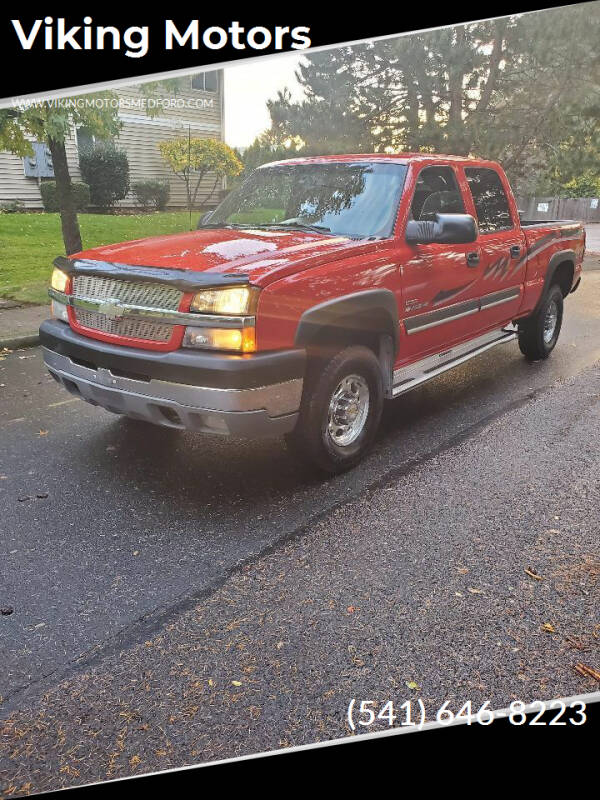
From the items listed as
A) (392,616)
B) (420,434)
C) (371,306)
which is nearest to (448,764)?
(392,616)

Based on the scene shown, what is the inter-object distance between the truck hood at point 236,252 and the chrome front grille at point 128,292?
149 mm

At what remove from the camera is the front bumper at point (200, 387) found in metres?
3.45

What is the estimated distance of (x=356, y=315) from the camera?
4035 millimetres

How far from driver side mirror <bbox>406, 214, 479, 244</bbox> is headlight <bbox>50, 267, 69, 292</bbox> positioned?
2309 millimetres

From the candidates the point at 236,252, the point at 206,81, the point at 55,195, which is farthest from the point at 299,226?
the point at 55,195

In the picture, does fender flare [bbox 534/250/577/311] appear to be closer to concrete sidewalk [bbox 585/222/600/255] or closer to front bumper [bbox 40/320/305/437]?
front bumper [bbox 40/320/305/437]

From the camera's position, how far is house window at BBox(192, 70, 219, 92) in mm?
5441

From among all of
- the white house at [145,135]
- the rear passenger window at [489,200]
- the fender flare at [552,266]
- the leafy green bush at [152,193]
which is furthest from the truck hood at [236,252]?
the fender flare at [552,266]

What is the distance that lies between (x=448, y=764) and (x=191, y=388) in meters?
2.23

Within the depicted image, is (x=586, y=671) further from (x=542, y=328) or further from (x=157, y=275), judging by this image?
(x=542, y=328)

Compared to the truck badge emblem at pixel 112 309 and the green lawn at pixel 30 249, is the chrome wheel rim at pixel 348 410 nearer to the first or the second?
the truck badge emblem at pixel 112 309

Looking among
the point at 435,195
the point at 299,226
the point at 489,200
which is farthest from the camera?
the point at 489,200

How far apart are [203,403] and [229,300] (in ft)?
1.88

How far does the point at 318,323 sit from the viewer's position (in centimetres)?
375
